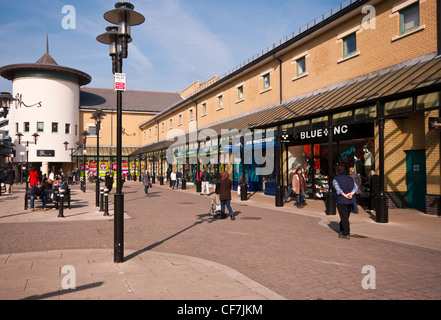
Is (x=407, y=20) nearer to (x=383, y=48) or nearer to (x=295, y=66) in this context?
(x=383, y=48)

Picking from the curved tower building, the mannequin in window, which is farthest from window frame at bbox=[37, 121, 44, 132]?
the mannequin in window

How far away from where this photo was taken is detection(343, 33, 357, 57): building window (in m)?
16.6

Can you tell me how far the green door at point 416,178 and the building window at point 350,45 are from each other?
17.2ft

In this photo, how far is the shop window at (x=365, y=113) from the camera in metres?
12.8

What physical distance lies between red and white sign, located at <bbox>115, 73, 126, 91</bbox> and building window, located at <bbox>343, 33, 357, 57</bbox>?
12643mm

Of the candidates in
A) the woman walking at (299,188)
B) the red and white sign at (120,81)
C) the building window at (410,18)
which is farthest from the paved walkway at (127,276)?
the building window at (410,18)

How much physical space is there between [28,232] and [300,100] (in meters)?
14.1

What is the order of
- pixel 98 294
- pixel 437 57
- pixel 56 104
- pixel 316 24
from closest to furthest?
pixel 98 294
pixel 437 57
pixel 316 24
pixel 56 104

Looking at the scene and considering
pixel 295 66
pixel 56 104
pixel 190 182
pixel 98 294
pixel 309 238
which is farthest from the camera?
pixel 56 104

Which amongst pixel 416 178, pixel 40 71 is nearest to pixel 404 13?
pixel 416 178

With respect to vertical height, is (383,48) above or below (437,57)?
above

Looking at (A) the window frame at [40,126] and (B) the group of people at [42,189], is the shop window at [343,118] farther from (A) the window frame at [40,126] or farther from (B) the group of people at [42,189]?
(A) the window frame at [40,126]

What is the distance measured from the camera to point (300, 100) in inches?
761
